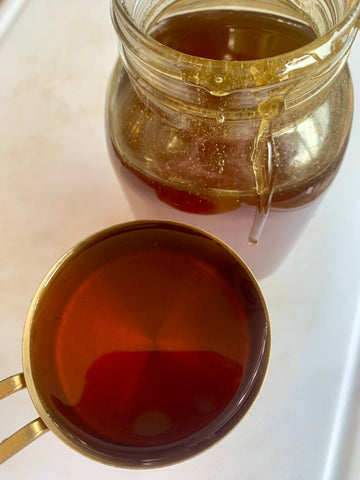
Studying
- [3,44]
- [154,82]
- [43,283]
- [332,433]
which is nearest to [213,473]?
[332,433]

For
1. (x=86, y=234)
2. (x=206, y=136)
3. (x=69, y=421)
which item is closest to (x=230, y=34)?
(x=206, y=136)

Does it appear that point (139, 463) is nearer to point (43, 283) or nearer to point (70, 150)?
point (43, 283)

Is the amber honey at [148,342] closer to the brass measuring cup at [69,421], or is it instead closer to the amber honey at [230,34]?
the brass measuring cup at [69,421]

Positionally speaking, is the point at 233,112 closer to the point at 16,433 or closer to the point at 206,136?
the point at 206,136

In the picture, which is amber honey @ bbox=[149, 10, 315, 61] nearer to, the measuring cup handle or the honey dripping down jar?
the honey dripping down jar

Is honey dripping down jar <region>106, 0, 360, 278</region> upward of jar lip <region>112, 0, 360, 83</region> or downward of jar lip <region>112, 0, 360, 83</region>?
downward

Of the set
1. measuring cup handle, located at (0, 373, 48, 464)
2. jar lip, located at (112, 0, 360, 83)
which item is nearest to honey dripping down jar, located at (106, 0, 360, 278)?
jar lip, located at (112, 0, 360, 83)
